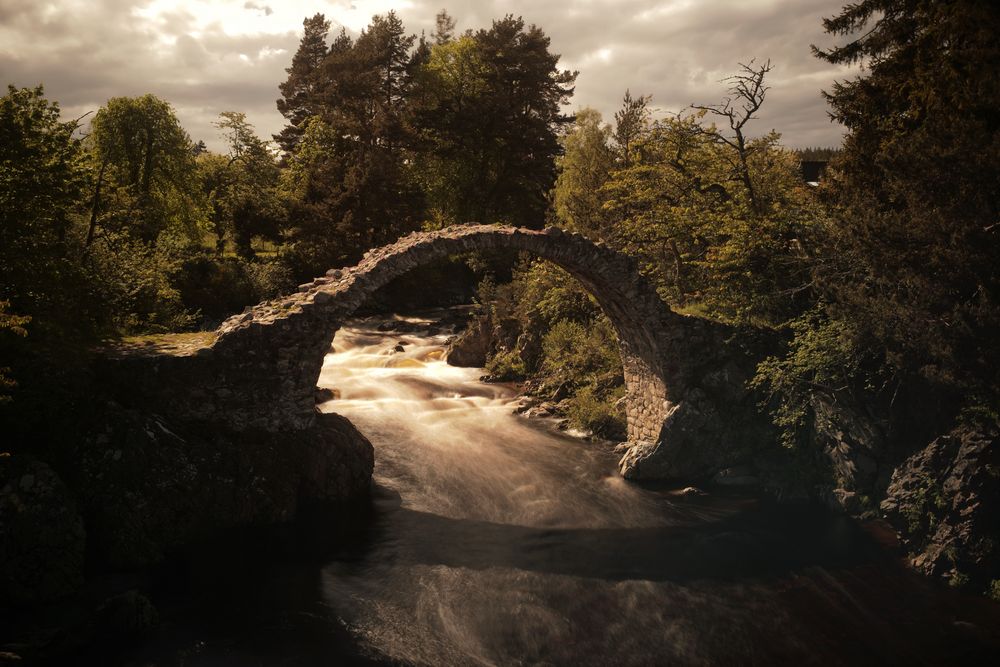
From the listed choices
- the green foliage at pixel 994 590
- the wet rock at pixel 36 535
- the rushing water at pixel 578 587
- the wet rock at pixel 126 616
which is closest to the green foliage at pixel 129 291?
the wet rock at pixel 36 535

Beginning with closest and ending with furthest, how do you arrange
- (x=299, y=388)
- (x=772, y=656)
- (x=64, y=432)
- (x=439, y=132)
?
(x=772, y=656) < (x=64, y=432) < (x=299, y=388) < (x=439, y=132)

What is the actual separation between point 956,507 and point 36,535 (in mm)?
14986

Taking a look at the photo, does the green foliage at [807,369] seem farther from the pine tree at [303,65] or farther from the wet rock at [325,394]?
the pine tree at [303,65]

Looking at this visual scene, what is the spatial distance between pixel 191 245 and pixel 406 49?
64.0 ft

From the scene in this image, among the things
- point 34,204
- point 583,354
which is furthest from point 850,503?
point 34,204

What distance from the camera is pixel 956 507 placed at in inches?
429

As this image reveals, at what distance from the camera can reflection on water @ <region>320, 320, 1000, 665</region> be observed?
8.89 meters

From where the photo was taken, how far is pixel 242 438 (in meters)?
11.6

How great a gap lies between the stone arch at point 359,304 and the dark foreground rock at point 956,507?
5.10 metres

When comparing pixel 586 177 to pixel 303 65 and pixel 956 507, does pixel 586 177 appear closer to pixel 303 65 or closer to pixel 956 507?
pixel 956 507

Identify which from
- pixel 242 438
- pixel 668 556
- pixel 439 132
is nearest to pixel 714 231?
pixel 668 556

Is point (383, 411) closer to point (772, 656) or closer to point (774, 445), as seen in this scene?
point (774, 445)

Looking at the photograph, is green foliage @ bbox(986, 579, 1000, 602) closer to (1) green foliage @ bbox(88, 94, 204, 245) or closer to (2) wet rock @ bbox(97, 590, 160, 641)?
(2) wet rock @ bbox(97, 590, 160, 641)

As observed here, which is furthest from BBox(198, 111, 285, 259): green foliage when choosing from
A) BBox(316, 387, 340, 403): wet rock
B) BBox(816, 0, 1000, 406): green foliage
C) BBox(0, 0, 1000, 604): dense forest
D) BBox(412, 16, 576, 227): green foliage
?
BBox(816, 0, 1000, 406): green foliage
